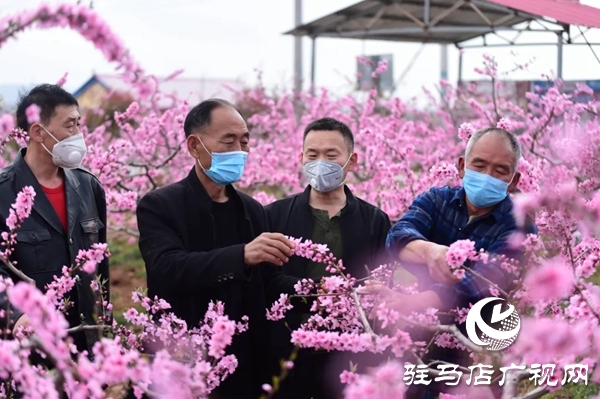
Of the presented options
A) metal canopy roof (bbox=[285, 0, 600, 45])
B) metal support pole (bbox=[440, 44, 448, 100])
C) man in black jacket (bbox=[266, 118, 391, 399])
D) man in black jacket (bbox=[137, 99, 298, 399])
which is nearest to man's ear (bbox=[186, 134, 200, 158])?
man in black jacket (bbox=[137, 99, 298, 399])

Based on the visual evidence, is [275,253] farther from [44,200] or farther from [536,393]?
[44,200]

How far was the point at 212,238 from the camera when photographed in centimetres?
316

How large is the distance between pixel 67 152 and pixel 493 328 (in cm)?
207

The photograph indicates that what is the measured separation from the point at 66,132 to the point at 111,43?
1.74m

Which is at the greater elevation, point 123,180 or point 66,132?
point 66,132

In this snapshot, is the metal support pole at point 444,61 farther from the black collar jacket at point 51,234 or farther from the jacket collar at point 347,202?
the black collar jacket at point 51,234

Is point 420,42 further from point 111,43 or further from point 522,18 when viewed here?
point 111,43

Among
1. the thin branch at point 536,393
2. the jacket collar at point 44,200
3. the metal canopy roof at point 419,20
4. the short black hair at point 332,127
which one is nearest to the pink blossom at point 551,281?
the thin branch at point 536,393

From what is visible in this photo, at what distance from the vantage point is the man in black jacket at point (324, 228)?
10.6ft

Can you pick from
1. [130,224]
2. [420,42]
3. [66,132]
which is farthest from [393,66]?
[66,132]

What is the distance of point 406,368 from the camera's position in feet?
7.68

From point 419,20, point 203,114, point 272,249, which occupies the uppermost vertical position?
point 419,20

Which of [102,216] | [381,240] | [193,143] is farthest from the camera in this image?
[102,216]

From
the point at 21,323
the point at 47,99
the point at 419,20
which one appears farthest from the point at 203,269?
the point at 419,20
